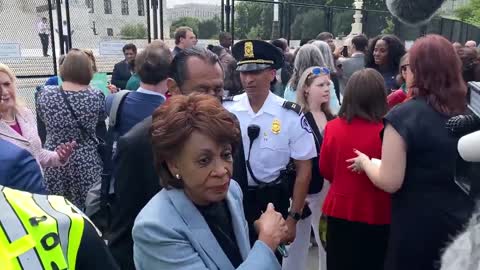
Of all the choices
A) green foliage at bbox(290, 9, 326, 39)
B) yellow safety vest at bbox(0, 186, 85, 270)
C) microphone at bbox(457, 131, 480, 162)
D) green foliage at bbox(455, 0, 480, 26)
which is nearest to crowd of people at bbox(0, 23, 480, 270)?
yellow safety vest at bbox(0, 186, 85, 270)

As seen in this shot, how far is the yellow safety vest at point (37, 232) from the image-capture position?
0.80 m

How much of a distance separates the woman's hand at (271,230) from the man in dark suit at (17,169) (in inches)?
33.4

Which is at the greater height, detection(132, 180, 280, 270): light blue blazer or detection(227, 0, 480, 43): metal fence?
detection(227, 0, 480, 43): metal fence

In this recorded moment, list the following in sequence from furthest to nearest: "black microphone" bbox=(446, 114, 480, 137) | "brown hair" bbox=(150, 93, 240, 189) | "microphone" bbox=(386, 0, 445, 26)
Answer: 1. "brown hair" bbox=(150, 93, 240, 189)
2. "microphone" bbox=(386, 0, 445, 26)
3. "black microphone" bbox=(446, 114, 480, 137)

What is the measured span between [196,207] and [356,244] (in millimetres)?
1664

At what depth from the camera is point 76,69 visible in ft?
12.3

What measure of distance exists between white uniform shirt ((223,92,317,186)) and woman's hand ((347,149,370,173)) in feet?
0.93

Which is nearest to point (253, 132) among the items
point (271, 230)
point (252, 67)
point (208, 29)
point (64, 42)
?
point (252, 67)

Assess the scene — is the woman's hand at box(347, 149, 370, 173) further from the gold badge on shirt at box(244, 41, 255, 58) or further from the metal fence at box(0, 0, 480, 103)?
the gold badge on shirt at box(244, 41, 255, 58)

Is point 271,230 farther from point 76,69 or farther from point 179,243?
point 76,69

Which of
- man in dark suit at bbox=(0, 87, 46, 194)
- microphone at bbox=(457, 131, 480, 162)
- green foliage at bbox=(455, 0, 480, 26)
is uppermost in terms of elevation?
green foliage at bbox=(455, 0, 480, 26)

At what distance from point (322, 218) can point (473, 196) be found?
9.48 ft

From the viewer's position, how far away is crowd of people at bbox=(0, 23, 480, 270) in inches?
59.1

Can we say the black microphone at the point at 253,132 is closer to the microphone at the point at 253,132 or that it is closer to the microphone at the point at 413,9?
the microphone at the point at 253,132
